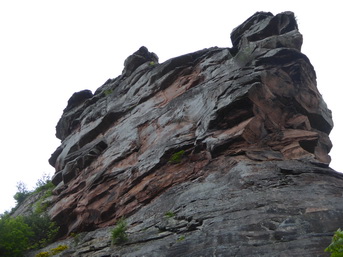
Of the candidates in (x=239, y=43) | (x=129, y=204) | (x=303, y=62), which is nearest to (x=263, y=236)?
(x=129, y=204)

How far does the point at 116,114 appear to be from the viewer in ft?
86.1

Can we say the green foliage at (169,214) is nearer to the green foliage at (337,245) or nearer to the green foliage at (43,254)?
the green foliage at (337,245)

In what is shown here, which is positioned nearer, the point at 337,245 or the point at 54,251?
the point at 337,245

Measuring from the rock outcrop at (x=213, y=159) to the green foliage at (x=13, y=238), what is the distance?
6.80 ft

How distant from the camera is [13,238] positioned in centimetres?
2006

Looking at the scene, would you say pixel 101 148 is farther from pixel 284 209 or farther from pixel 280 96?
pixel 284 209

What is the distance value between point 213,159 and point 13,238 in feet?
40.4

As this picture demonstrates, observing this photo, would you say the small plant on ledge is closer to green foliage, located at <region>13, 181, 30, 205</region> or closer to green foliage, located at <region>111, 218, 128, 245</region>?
green foliage, located at <region>111, 218, 128, 245</region>

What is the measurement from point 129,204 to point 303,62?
12.9 meters

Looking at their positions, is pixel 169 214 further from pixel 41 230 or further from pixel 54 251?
pixel 41 230

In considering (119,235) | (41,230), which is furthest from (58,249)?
(119,235)

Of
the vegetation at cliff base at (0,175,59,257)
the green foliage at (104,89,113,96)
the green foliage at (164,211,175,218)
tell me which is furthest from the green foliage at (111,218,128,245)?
the green foliage at (104,89,113,96)

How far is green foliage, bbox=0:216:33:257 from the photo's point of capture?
19625 mm

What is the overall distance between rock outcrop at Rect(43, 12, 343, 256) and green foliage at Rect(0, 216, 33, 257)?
2072 mm
